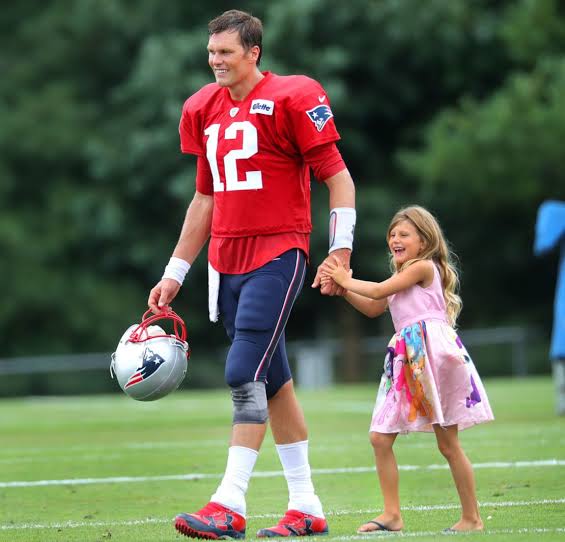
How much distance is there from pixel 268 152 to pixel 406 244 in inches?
29.4

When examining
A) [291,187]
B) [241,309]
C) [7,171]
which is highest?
[7,171]

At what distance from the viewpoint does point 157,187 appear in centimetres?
3241

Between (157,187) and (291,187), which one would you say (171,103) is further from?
(291,187)

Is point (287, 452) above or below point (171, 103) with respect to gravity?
below

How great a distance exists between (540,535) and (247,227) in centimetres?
177

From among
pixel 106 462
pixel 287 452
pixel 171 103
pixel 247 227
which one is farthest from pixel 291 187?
pixel 171 103

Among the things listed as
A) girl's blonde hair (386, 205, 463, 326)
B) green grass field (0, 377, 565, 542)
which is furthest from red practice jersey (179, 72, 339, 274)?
green grass field (0, 377, 565, 542)

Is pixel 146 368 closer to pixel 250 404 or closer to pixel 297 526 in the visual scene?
pixel 250 404

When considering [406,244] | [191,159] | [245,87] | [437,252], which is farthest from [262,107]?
[191,159]

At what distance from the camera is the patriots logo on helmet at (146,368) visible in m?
6.48

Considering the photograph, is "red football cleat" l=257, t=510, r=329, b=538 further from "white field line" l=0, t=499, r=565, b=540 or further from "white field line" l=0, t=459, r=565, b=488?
"white field line" l=0, t=459, r=565, b=488

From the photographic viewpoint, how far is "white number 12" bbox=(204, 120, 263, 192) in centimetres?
635

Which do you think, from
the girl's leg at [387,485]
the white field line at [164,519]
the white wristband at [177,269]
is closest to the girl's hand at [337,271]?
the girl's leg at [387,485]

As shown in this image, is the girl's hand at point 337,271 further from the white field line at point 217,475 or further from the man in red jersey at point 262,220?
the white field line at point 217,475
